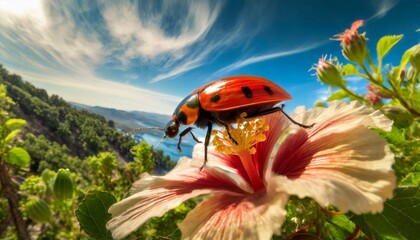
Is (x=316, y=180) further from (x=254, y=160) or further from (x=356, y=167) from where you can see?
→ (x=254, y=160)

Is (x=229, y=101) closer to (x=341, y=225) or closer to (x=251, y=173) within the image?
(x=251, y=173)

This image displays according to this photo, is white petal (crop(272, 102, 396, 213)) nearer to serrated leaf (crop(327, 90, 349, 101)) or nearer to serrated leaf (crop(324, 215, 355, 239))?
serrated leaf (crop(324, 215, 355, 239))

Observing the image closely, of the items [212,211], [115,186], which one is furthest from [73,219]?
[212,211]

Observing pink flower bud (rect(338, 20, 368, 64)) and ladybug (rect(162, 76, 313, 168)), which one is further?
pink flower bud (rect(338, 20, 368, 64))

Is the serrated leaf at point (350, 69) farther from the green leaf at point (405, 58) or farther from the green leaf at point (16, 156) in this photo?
the green leaf at point (16, 156)

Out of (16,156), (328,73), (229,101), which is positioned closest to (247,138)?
(229,101)

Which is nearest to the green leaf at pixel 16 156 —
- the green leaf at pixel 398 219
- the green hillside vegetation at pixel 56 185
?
the green hillside vegetation at pixel 56 185

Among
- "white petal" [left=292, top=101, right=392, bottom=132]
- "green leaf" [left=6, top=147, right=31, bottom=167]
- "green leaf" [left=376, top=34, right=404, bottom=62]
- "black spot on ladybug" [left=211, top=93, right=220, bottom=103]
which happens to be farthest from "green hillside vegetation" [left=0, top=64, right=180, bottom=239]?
"green leaf" [left=376, top=34, right=404, bottom=62]
